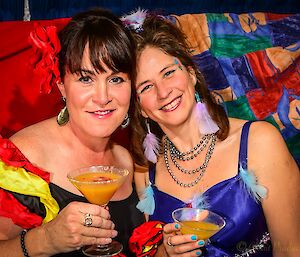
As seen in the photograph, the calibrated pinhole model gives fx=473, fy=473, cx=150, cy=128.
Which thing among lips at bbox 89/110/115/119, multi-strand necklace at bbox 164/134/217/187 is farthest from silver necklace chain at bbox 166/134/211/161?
lips at bbox 89/110/115/119

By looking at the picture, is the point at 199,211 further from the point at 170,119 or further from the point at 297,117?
the point at 297,117

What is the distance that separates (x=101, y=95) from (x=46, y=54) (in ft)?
1.05

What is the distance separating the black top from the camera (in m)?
2.24

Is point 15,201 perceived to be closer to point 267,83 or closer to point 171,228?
point 171,228

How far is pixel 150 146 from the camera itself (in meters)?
2.61

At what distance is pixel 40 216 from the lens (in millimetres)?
2127

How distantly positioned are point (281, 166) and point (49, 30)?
4.06 feet

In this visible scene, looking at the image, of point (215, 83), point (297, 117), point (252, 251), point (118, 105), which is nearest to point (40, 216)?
point (118, 105)

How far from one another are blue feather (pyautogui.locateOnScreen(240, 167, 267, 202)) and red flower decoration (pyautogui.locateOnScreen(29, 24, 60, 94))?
99cm

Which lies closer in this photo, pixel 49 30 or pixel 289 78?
pixel 49 30

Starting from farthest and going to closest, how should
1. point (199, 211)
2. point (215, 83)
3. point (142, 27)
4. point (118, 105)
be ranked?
point (215, 83), point (142, 27), point (118, 105), point (199, 211)

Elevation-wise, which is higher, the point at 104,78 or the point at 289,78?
the point at 104,78

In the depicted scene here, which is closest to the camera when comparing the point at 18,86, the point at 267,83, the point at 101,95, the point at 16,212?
the point at 16,212

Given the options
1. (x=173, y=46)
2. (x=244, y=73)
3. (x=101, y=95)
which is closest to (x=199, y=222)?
(x=101, y=95)
